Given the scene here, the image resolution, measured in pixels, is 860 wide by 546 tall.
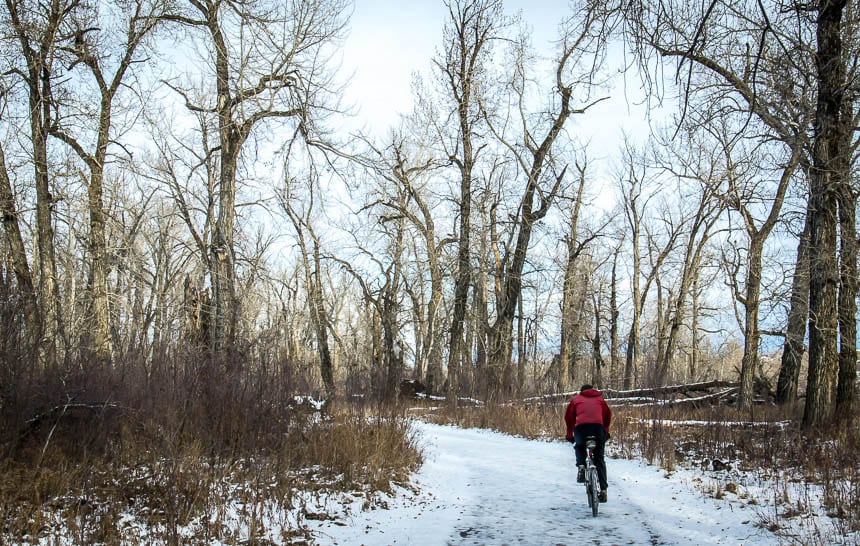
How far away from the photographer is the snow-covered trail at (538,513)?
6016 millimetres

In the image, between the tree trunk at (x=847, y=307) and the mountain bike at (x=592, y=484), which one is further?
the tree trunk at (x=847, y=307)

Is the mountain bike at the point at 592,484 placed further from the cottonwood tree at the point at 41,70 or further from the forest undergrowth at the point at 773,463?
the cottonwood tree at the point at 41,70

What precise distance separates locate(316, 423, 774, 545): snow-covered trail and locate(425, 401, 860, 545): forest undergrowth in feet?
1.09

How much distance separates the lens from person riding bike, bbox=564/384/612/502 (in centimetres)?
758

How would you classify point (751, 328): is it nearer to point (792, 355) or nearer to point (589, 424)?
point (792, 355)

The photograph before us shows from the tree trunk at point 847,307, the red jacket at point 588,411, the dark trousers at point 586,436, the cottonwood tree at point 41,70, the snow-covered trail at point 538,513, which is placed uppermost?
the cottonwood tree at point 41,70

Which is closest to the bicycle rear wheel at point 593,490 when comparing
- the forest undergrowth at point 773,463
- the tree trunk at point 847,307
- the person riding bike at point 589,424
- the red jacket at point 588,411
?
the person riding bike at point 589,424

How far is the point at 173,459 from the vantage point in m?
5.99

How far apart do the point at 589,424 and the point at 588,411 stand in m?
0.17

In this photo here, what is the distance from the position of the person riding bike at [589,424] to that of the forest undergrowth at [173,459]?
8.06 ft

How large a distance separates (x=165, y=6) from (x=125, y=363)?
8.80 m

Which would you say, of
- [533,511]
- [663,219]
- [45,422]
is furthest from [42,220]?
[663,219]

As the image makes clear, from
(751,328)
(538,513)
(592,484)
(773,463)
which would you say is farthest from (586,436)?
(751,328)

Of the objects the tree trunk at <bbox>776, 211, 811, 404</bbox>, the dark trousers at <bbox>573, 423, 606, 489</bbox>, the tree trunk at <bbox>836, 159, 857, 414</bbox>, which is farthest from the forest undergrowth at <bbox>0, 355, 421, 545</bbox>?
the tree trunk at <bbox>776, 211, 811, 404</bbox>
